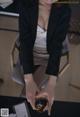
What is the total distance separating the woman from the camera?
47.1 inches

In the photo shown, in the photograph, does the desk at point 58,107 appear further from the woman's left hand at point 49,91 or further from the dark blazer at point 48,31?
the dark blazer at point 48,31

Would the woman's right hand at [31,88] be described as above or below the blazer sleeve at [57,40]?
below

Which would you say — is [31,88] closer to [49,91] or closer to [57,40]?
[49,91]

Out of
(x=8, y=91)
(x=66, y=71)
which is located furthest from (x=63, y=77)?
(x=8, y=91)

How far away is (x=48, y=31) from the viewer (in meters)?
1.21

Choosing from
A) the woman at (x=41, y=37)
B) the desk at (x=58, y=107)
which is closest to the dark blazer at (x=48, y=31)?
the woman at (x=41, y=37)

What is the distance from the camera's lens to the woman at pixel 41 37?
3.93ft

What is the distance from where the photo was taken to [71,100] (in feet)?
4.43

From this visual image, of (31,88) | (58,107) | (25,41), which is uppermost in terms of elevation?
(25,41)

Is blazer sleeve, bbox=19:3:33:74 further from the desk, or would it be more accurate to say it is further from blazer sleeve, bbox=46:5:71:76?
the desk

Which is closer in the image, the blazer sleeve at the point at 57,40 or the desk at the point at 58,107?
the blazer sleeve at the point at 57,40

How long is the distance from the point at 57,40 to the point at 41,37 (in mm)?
63

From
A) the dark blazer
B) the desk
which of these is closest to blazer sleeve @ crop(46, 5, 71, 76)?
the dark blazer

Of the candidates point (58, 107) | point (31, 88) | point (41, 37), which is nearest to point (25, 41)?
point (41, 37)
